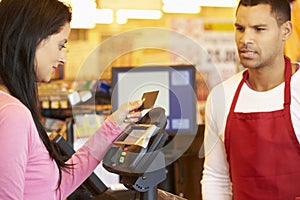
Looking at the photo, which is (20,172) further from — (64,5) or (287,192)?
(287,192)

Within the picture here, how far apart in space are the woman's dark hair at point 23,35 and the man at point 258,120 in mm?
620

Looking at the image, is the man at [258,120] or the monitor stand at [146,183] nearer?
the monitor stand at [146,183]

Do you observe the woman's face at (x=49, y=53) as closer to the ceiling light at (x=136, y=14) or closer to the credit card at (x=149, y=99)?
the credit card at (x=149, y=99)

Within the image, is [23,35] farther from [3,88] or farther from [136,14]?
[136,14]

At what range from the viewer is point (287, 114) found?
1.79 metres

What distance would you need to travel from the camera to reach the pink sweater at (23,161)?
3.84 ft

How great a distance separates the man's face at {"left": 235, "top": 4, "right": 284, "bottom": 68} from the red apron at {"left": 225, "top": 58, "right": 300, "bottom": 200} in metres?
0.10

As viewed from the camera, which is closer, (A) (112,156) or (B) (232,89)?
(A) (112,156)

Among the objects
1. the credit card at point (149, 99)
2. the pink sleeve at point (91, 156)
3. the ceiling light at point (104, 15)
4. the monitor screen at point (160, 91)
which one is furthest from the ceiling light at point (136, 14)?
the credit card at point (149, 99)

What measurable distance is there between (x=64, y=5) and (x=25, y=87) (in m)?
0.22

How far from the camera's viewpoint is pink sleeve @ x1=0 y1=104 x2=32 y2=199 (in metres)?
1.17

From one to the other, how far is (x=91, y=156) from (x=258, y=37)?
2.18 feet

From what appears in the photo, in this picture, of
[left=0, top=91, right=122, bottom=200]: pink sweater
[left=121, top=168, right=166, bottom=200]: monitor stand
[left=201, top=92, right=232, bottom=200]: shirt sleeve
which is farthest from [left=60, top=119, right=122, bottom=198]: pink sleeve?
[left=201, top=92, right=232, bottom=200]: shirt sleeve

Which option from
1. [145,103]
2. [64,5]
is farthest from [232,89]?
[64,5]
